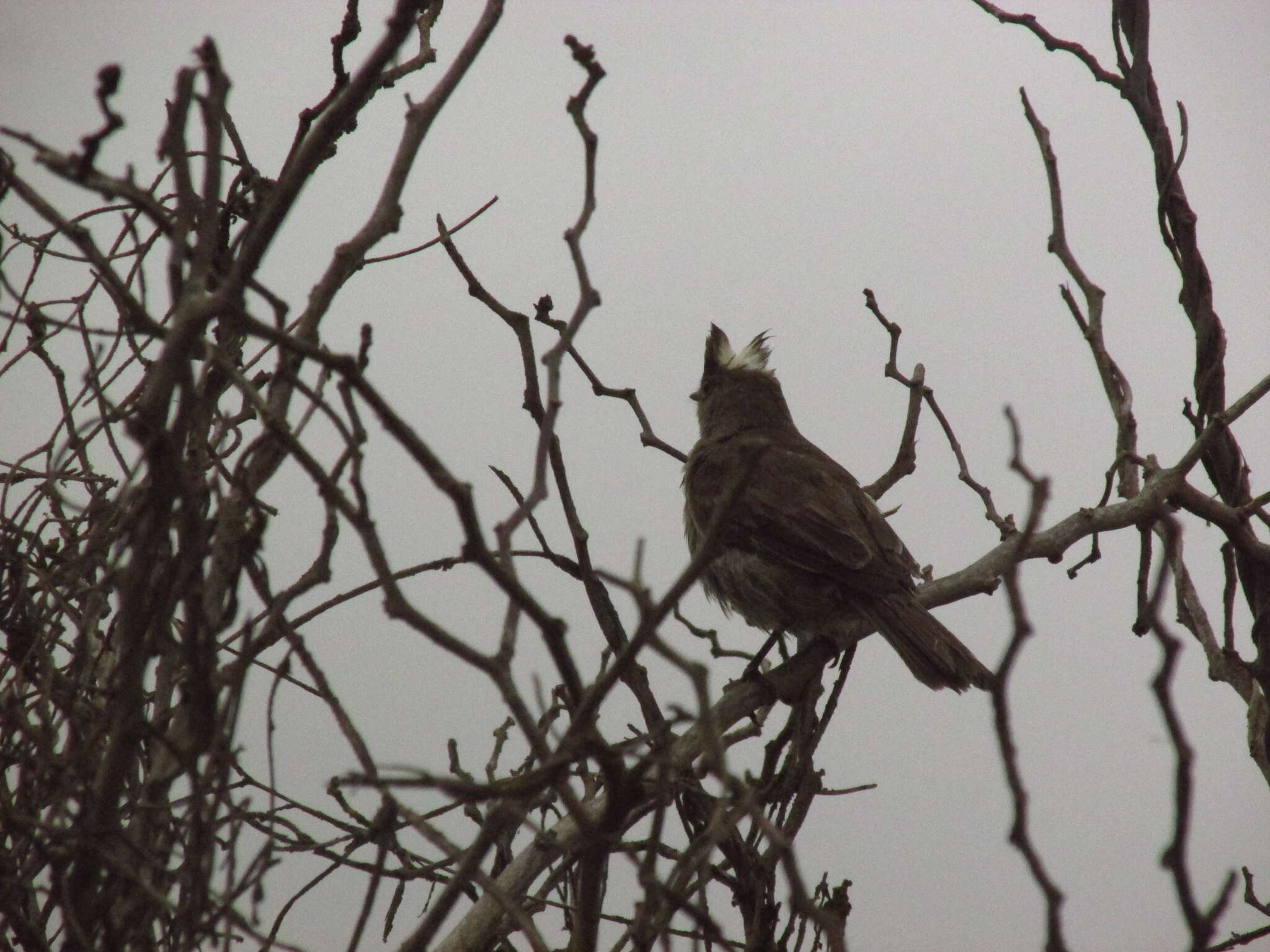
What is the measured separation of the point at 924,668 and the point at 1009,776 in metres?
2.90

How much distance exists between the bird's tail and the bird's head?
1.76m

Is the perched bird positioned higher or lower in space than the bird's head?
lower

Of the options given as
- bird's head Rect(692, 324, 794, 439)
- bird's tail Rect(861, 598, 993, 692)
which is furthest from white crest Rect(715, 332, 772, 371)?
bird's tail Rect(861, 598, 993, 692)

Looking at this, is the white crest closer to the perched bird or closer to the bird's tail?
the perched bird

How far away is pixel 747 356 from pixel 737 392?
0.30 m

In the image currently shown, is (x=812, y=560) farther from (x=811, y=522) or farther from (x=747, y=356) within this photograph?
(x=747, y=356)

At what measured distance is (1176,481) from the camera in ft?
10.2

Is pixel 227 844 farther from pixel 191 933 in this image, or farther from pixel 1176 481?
pixel 1176 481

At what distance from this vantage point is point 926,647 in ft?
13.6

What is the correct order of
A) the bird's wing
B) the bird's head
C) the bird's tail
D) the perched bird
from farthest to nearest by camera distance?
the bird's head
the bird's wing
the perched bird
the bird's tail

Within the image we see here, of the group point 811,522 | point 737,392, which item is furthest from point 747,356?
point 811,522

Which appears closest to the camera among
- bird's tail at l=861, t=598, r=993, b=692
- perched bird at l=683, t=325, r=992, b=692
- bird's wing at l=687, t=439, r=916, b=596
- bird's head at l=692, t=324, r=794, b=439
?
bird's tail at l=861, t=598, r=993, b=692

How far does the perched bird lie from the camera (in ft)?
13.9

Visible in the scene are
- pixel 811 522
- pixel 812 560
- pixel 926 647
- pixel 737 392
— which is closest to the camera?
pixel 926 647
